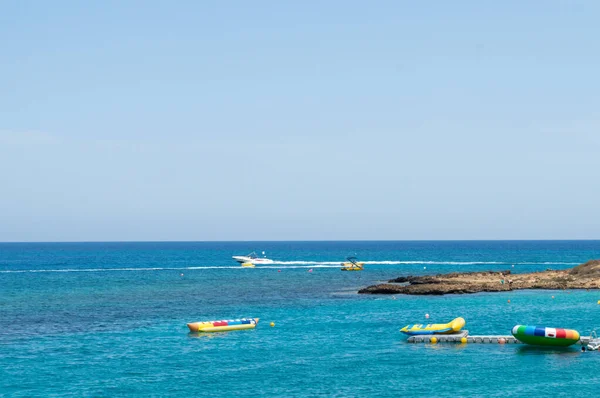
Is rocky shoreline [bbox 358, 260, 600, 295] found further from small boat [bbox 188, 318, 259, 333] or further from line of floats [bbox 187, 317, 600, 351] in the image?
line of floats [bbox 187, 317, 600, 351]

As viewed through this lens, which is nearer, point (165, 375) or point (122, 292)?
point (165, 375)

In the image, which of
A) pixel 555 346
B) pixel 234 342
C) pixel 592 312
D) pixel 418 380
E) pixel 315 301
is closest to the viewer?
pixel 418 380

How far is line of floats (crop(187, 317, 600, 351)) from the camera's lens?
53125 millimetres

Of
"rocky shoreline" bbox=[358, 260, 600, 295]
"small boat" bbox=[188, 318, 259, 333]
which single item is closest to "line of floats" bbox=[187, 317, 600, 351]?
"small boat" bbox=[188, 318, 259, 333]

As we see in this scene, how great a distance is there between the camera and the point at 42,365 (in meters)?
48.8

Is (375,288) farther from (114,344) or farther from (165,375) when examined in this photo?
(165,375)

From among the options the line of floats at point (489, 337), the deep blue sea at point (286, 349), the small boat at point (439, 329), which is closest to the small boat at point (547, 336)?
the line of floats at point (489, 337)

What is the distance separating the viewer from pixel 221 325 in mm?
63656

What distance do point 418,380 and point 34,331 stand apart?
1472 inches

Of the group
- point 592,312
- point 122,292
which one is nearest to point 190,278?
point 122,292

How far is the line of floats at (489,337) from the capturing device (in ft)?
174

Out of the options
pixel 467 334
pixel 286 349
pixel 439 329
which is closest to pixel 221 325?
pixel 286 349

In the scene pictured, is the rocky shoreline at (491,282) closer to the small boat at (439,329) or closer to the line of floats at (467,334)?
the line of floats at (467,334)

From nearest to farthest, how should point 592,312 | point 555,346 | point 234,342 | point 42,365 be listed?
point 42,365, point 555,346, point 234,342, point 592,312
